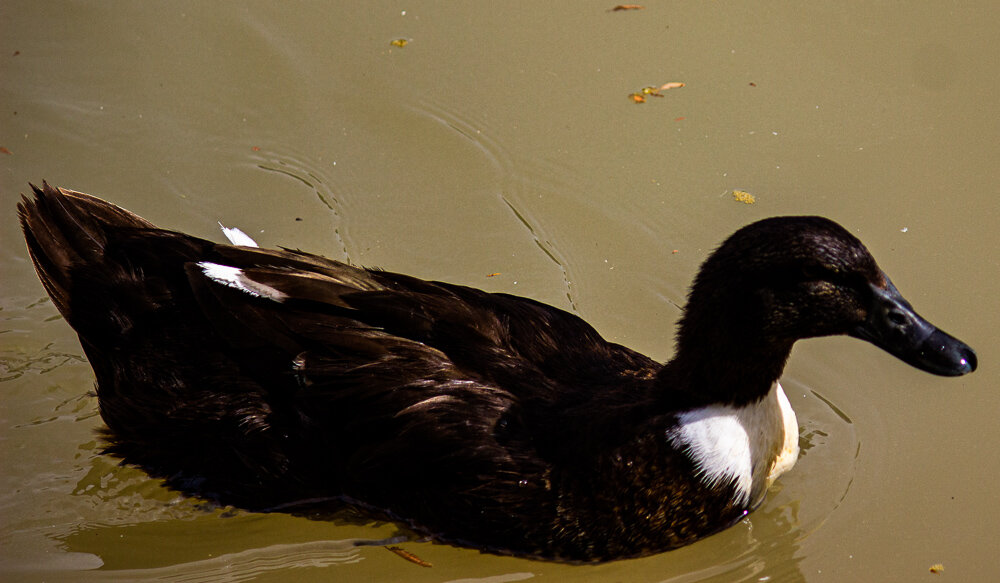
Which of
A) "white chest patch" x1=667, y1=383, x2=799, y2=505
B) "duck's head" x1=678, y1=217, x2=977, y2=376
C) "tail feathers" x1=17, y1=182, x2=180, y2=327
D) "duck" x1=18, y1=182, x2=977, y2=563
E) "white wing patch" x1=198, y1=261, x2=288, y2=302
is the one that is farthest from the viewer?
"tail feathers" x1=17, y1=182, x2=180, y2=327

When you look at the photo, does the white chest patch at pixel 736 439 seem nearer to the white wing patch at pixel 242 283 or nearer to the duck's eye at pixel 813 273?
the duck's eye at pixel 813 273

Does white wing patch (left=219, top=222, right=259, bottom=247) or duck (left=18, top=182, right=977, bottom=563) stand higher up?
white wing patch (left=219, top=222, right=259, bottom=247)

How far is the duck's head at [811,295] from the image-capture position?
347cm

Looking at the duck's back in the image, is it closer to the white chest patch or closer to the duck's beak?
the white chest patch

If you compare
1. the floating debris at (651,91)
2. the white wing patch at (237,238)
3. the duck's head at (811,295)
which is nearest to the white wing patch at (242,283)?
the white wing patch at (237,238)

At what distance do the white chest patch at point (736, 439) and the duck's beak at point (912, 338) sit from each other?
466 millimetres

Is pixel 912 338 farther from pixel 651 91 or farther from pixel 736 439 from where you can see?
pixel 651 91

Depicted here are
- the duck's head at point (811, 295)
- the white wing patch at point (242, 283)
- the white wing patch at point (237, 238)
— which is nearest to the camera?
the duck's head at point (811, 295)

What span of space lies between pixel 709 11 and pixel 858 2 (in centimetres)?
83

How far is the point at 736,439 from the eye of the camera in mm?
3834

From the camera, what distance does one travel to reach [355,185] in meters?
5.51

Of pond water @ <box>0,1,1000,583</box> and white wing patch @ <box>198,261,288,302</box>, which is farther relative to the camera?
pond water @ <box>0,1,1000,583</box>

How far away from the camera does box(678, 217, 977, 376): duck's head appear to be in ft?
11.4

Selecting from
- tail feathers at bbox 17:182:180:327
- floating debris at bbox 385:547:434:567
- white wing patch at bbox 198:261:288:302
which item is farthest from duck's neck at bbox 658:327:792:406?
tail feathers at bbox 17:182:180:327
